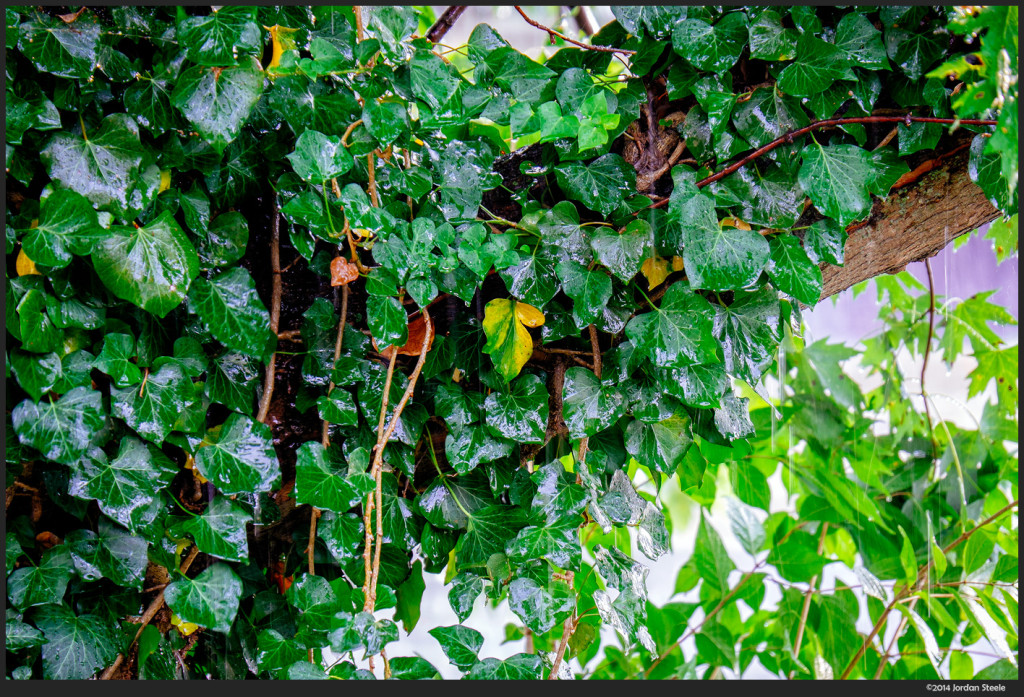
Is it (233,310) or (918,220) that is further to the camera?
(918,220)

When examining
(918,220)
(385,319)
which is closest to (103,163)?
(385,319)

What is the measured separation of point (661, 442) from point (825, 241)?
0.25m

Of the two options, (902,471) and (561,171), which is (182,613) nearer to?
(561,171)

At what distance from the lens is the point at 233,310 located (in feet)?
1.92

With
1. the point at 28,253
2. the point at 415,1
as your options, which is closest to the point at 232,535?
the point at 28,253

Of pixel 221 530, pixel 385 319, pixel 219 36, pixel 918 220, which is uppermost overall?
pixel 219 36

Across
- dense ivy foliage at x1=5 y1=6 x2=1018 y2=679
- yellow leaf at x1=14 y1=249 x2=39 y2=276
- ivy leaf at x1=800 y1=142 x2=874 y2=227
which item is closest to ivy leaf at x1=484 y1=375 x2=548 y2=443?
dense ivy foliage at x1=5 y1=6 x2=1018 y2=679

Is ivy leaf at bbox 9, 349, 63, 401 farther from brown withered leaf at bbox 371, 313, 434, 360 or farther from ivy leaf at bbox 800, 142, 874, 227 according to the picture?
ivy leaf at bbox 800, 142, 874, 227

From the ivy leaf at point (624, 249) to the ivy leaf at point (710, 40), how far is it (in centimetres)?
16

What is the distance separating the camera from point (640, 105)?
646mm

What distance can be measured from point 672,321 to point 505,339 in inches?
6.2

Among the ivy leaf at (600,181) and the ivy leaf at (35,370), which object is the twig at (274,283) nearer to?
the ivy leaf at (35,370)

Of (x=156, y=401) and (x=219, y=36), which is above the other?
(x=219, y=36)

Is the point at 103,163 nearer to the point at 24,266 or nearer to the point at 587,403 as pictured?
the point at 24,266
